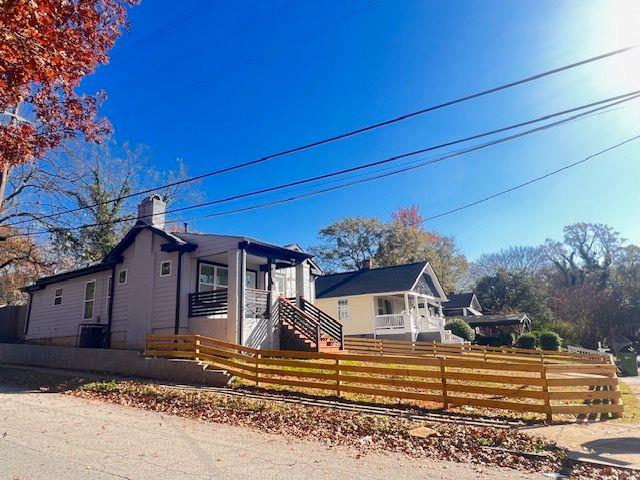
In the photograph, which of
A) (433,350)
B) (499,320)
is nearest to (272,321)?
(433,350)

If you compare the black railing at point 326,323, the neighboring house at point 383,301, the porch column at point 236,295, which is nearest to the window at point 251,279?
the black railing at point 326,323

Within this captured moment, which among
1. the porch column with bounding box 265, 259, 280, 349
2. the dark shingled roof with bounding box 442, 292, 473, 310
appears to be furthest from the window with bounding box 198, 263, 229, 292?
the dark shingled roof with bounding box 442, 292, 473, 310

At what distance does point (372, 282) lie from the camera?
29.2 meters

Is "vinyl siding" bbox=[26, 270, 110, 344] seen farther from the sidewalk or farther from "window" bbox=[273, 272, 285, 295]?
the sidewalk

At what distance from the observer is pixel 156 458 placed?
5.68m

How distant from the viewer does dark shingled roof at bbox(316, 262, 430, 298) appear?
91.4 ft

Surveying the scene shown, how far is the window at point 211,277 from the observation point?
16.8m

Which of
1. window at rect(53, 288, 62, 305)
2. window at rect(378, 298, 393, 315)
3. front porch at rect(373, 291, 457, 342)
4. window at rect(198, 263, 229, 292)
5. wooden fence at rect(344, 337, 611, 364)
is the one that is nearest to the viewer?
window at rect(198, 263, 229, 292)

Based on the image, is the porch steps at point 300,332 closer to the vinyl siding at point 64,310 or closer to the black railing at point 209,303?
the black railing at point 209,303

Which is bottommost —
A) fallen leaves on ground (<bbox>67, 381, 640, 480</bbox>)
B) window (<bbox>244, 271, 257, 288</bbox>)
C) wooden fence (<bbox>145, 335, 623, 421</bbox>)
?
fallen leaves on ground (<bbox>67, 381, 640, 480</bbox>)

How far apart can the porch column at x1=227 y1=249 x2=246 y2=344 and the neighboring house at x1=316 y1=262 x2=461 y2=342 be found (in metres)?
14.8

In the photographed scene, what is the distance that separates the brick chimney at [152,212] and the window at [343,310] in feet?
50.4

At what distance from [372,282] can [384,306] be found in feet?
8.06

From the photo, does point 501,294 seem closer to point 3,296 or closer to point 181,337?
point 181,337
